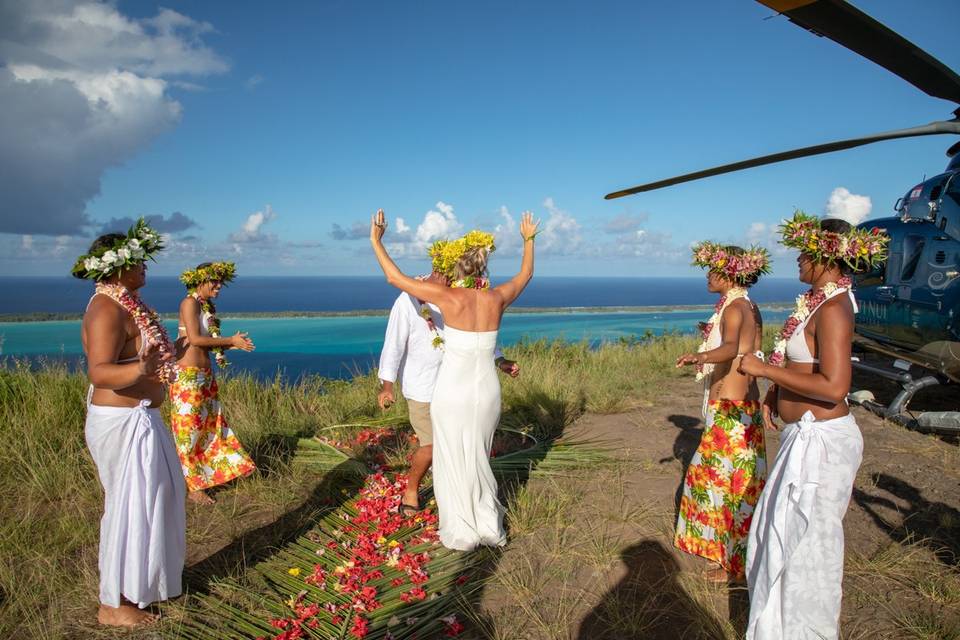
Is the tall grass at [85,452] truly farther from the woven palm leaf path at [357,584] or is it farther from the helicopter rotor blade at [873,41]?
the helicopter rotor blade at [873,41]

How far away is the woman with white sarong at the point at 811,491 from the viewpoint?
2.82 meters

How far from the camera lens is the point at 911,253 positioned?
7.57 meters

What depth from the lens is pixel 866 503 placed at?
17.1 ft

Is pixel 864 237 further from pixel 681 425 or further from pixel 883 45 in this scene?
pixel 681 425

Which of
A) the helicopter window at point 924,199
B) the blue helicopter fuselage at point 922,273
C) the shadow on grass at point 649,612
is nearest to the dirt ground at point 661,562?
the shadow on grass at point 649,612

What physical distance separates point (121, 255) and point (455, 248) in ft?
6.99

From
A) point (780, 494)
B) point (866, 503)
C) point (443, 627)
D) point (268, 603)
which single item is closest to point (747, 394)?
point (780, 494)

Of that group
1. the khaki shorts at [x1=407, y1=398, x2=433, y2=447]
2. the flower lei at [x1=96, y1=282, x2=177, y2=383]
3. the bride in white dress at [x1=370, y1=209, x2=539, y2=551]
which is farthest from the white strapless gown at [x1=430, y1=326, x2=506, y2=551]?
the flower lei at [x1=96, y1=282, x2=177, y2=383]

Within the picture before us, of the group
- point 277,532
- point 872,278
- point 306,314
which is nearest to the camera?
point 277,532

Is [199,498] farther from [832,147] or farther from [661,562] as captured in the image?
[832,147]

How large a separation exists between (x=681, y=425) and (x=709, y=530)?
4080 mm

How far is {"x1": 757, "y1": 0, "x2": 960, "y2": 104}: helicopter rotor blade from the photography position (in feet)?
11.1

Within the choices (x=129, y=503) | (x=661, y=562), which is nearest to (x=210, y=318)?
(x=129, y=503)

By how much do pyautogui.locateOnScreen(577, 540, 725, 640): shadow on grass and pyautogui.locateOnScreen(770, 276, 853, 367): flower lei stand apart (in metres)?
1.56
